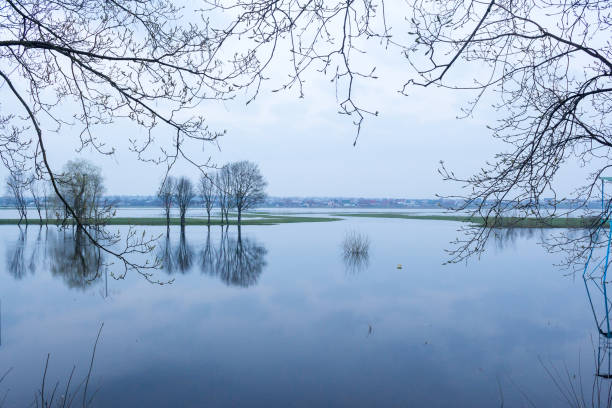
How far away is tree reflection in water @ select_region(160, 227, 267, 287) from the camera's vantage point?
19672mm

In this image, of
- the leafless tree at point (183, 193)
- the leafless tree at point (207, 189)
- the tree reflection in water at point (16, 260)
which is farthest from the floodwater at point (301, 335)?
the leafless tree at point (183, 193)

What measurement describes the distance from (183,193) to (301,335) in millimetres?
45229

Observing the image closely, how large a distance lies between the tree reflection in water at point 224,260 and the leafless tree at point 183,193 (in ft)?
62.3

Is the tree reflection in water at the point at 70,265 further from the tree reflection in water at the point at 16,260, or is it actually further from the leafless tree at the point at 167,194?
the leafless tree at the point at 167,194

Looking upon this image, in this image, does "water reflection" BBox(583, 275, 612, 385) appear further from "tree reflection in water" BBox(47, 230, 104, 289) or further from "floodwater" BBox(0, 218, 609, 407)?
"tree reflection in water" BBox(47, 230, 104, 289)

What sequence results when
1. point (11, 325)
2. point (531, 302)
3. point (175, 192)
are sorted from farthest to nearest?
1. point (175, 192)
2. point (531, 302)
3. point (11, 325)

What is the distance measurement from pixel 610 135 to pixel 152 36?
596cm

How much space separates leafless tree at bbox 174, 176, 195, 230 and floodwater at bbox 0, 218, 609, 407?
1157 inches

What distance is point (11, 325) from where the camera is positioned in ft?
39.7

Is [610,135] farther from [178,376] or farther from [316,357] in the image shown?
[178,376]

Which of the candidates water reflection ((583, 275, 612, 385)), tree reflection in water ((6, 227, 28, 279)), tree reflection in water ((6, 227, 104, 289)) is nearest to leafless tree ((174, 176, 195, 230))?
tree reflection in water ((6, 227, 104, 289))

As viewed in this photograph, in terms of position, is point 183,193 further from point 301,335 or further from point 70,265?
point 301,335

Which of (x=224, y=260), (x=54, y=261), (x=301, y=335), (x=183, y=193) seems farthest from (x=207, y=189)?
(x=183, y=193)

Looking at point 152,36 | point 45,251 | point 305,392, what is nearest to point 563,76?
point 152,36
